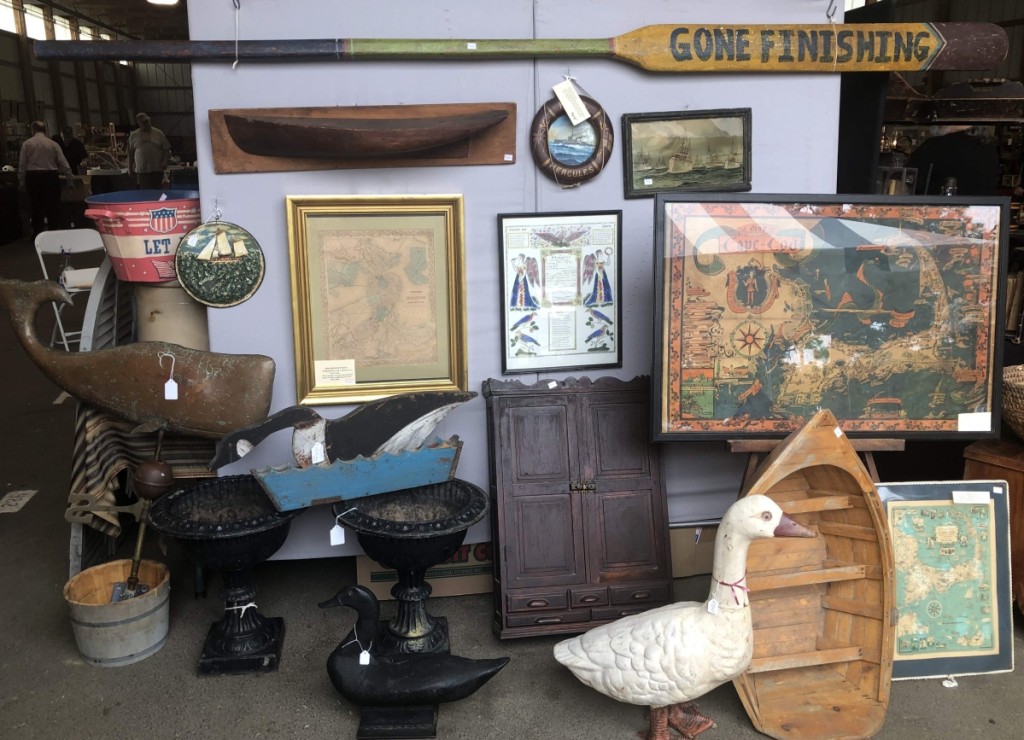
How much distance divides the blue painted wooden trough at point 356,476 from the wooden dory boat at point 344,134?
3.50 ft

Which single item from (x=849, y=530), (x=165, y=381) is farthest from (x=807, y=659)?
(x=165, y=381)

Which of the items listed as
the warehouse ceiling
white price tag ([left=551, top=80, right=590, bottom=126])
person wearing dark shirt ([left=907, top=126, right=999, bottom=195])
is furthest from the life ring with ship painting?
the warehouse ceiling

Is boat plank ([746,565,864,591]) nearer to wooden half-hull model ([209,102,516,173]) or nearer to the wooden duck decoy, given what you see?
the wooden duck decoy

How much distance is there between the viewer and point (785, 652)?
284cm

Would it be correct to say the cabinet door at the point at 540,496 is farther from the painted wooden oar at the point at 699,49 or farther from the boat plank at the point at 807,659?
the painted wooden oar at the point at 699,49

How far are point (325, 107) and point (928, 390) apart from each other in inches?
93.1

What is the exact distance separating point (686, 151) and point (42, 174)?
1109 cm

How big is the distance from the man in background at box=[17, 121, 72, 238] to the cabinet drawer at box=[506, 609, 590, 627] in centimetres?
1118

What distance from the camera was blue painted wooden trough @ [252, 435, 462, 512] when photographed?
9.55 feet

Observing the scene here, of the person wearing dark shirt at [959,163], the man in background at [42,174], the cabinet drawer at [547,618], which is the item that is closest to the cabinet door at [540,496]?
the cabinet drawer at [547,618]

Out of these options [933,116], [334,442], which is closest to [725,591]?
[334,442]

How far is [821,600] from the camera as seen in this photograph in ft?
9.52

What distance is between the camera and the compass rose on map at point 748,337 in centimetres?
301

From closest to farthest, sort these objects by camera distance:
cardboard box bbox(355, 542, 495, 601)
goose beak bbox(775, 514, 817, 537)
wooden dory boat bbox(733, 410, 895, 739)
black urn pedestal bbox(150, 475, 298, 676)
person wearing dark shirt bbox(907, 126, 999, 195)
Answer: goose beak bbox(775, 514, 817, 537)
wooden dory boat bbox(733, 410, 895, 739)
black urn pedestal bbox(150, 475, 298, 676)
cardboard box bbox(355, 542, 495, 601)
person wearing dark shirt bbox(907, 126, 999, 195)
